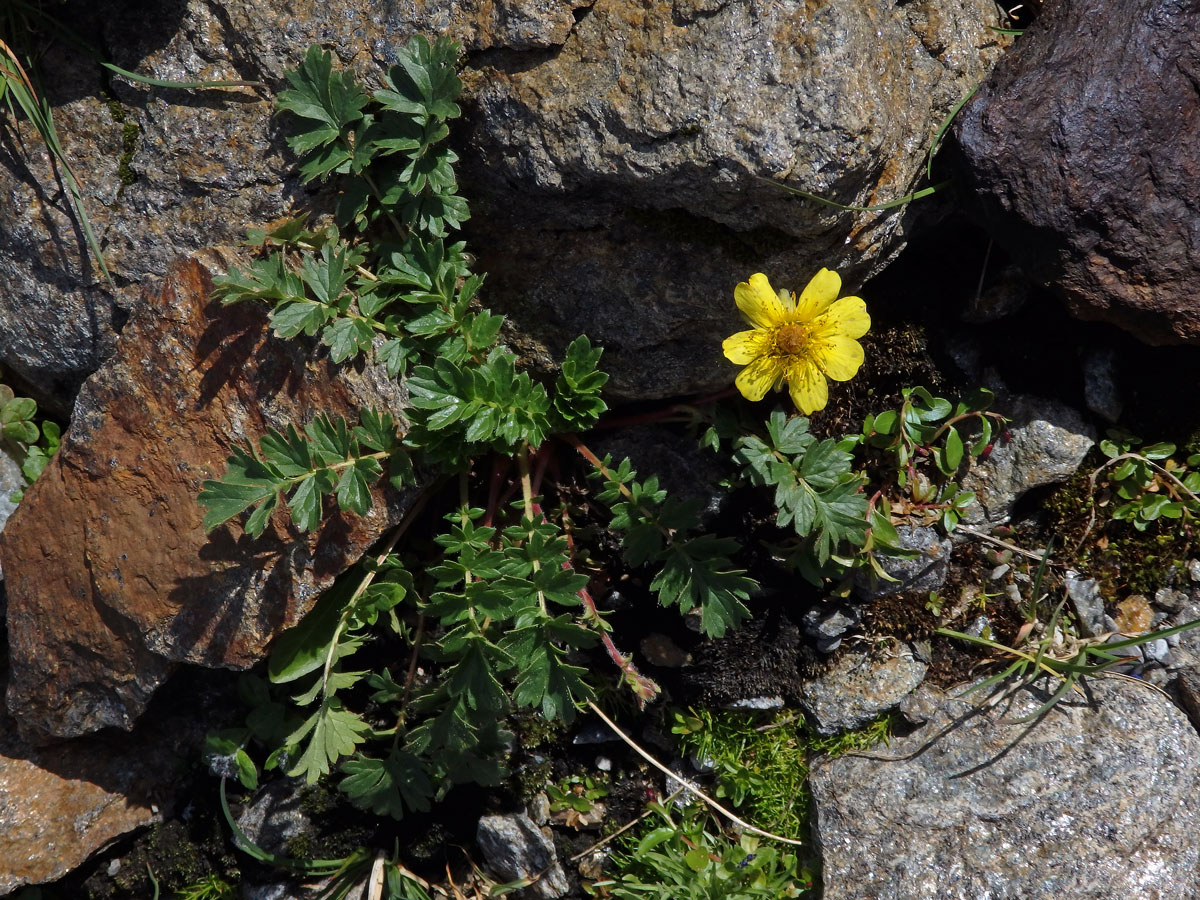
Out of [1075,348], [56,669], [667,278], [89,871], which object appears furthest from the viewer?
[89,871]

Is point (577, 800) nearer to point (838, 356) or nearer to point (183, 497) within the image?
point (183, 497)

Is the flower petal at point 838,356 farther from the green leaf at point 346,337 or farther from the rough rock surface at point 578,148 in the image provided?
the green leaf at point 346,337

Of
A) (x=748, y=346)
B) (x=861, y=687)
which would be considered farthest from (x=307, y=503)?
(x=861, y=687)

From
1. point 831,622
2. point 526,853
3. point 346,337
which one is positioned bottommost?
point 526,853

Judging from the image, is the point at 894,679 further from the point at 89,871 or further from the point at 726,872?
the point at 89,871

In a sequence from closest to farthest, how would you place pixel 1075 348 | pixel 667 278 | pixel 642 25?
pixel 642 25, pixel 667 278, pixel 1075 348

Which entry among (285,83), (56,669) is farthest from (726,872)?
(285,83)

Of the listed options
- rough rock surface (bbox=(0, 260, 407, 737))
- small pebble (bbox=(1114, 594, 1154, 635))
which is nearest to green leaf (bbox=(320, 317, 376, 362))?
rough rock surface (bbox=(0, 260, 407, 737))
